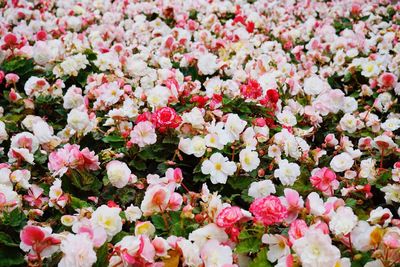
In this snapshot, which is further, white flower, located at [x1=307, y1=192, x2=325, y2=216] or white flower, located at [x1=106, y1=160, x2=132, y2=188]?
white flower, located at [x1=106, y1=160, x2=132, y2=188]

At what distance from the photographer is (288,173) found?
187cm

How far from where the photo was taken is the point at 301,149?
6.81ft

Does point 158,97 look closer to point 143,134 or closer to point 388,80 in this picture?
point 143,134

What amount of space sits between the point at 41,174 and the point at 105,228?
2.16ft

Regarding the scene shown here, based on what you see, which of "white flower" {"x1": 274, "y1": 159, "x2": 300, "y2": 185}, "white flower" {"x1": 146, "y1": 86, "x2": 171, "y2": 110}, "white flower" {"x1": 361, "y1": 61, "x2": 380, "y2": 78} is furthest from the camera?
"white flower" {"x1": 361, "y1": 61, "x2": 380, "y2": 78}

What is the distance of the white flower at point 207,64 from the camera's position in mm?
2795

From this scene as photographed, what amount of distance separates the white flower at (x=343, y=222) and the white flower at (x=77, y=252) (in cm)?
65

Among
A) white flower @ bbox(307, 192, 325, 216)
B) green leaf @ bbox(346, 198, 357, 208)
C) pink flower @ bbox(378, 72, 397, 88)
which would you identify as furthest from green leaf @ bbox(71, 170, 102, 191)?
pink flower @ bbox(378, 72, 397, 88)

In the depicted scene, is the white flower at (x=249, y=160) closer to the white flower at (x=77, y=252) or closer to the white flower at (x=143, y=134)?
the white flower at (x=143, y=134)

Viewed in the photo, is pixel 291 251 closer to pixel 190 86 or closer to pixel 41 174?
pixel 41 174

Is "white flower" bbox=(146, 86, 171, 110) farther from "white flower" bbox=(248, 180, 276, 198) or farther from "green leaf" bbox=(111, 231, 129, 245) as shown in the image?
"green leaf" bbox=(111, 231, 129, 245)

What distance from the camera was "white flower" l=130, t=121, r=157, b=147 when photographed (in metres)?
1.95

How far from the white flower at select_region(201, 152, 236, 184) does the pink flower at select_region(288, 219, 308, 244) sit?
53cm

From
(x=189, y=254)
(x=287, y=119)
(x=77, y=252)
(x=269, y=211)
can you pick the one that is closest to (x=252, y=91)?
(x=287, y=119)
